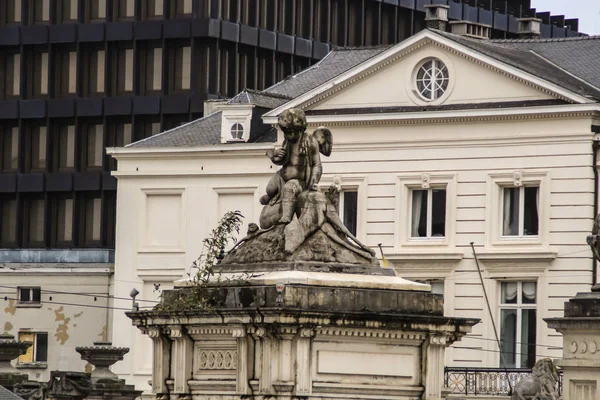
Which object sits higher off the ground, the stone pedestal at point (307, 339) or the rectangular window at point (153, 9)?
the rectangular window at point (153, 9)

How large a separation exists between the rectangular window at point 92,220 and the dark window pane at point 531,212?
2512 centimetres

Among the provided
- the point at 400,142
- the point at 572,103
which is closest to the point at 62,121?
the point at 400,142

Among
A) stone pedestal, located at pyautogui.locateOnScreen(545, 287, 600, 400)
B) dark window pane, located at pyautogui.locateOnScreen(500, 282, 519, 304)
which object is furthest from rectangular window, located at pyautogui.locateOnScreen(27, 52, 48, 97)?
stone pedestal, located at pyautogui.locateOnScreen(545, 287, 600, 400)

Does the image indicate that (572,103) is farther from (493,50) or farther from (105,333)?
(105,333)

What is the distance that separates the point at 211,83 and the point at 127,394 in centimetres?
2715

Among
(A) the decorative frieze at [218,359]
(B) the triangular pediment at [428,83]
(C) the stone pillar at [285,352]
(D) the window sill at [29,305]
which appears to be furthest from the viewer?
(D) the window sill at [29,305]

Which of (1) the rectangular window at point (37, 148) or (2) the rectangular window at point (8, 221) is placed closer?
(1) the rectangular window at point (37, 148)

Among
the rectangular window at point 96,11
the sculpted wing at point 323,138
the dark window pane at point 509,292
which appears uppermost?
the rectangular window at point 96,11

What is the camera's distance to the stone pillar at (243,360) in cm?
2320

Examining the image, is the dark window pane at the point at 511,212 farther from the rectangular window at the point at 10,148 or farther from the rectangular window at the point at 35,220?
the rectangular window at the point at 10,148

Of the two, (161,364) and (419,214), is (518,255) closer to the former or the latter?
(419,214)

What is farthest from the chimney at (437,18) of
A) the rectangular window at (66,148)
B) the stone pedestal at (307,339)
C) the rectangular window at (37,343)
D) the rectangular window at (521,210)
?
the stone pedestal at (307,339)

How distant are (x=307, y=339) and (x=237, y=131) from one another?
46.8 metres

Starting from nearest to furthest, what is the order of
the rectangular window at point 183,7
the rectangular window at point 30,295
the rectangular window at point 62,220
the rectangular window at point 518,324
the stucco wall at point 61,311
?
the rectangular window at point 518,324
the stucco wall at point 61,311
the rectangular window at point 30,295
the rectangular window at point 183,7
the rectangular window at point 62,220
